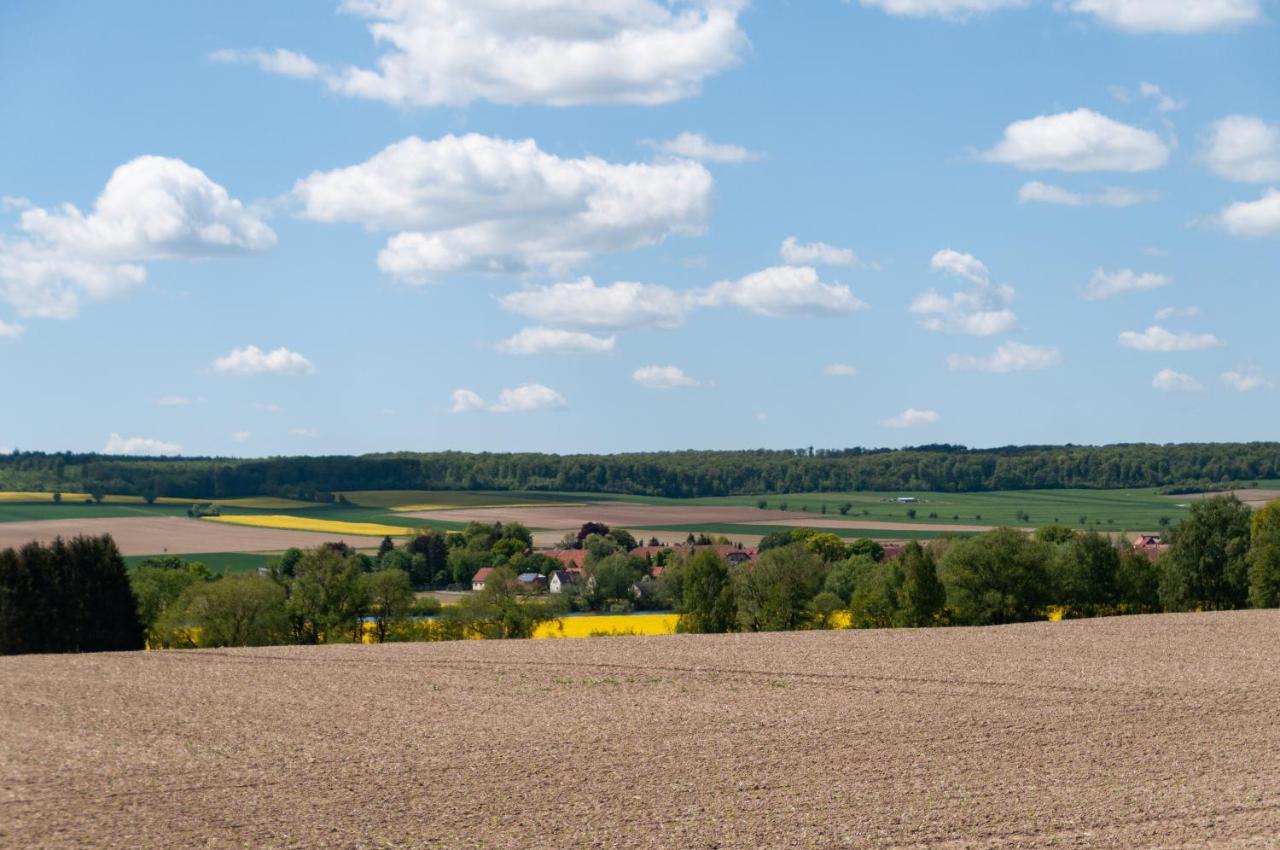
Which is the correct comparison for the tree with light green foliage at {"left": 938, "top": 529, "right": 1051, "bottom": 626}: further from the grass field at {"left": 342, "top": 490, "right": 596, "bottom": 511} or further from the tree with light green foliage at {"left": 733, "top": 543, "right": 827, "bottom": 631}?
the grass field at {"left": 342, "top": 490, "right": 596, "bottom": 511}

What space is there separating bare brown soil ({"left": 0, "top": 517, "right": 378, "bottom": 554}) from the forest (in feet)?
97.3

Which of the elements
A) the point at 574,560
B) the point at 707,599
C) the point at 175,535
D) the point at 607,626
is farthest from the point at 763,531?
the point at 707,599

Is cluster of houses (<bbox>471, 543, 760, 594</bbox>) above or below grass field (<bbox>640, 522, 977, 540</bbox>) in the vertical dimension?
below

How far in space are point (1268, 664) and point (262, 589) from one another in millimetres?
40886

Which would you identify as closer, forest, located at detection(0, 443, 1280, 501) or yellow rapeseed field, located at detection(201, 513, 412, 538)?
yellow rapeseed field, located at detection(201, 513, 412, 538)

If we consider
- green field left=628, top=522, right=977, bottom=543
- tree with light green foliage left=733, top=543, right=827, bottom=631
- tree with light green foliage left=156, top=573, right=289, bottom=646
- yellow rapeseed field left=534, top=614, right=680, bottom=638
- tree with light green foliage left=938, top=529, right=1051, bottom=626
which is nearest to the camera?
tree with light green foliage left=156, top=573, right=289, bottom=646

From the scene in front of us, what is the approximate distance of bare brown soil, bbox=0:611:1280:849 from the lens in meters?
21.5

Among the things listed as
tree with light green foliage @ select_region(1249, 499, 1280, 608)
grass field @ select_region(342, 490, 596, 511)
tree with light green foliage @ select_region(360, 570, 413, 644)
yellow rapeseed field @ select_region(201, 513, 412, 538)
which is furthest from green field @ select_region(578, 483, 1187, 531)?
tree with light green foliage @ select_region(360, 570, 413, 644)

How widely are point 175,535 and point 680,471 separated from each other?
79.1m

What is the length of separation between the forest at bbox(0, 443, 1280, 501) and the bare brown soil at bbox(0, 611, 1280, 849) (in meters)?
111

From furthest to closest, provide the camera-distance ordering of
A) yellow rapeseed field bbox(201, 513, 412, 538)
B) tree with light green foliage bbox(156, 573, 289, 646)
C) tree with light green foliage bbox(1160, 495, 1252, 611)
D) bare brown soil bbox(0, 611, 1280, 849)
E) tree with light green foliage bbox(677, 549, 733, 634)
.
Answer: yellow rapeseed field bbox(201, 513, 412, 538), tree with light green foliage bbox(1160, 495, 1252, 611), tree with light green foliage bbox(677, 549, 733, 634), tree with light green foliage bbox(156, 573, 289, 646), bare brown soil bbox(0, 611, 1280, 849)

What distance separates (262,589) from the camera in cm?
6303

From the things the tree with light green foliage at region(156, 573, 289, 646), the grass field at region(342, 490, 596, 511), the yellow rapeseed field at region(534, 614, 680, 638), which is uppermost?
the grass field at region(342, 490, 596, 511)

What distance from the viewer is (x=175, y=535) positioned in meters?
111
